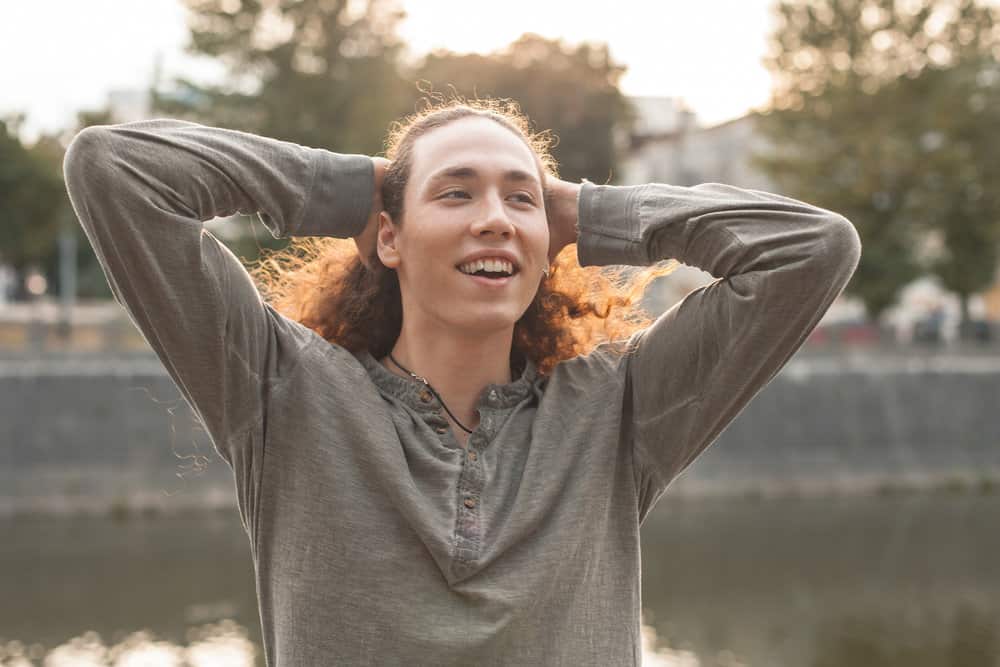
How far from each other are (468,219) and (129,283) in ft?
1.52

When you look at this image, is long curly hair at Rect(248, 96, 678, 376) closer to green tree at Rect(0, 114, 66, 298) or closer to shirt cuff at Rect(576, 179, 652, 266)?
shirt cuff at Rect(576, 179, 652, 266)

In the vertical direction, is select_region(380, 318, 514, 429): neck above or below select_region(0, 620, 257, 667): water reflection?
above

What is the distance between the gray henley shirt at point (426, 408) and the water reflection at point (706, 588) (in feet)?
23.3

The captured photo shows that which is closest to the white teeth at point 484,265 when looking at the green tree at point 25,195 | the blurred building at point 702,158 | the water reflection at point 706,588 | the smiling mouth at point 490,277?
the smiling mouth at point 490,277

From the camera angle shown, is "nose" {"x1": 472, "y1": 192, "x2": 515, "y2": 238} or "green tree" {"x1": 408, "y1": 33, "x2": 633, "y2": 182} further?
"green tree" {"x1": 408, "y1": 33, "x2": 633, "y2": 182}

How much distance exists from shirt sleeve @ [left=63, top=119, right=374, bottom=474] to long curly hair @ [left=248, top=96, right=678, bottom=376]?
15 centimetres

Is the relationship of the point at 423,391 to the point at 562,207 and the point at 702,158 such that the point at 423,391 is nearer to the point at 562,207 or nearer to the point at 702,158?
the point at 562,207

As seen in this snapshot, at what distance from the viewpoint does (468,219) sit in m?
1.67

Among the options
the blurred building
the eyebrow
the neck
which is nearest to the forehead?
the eyebrow

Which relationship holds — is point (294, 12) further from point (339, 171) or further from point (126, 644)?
point (339, 171)

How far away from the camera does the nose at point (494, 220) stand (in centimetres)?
164

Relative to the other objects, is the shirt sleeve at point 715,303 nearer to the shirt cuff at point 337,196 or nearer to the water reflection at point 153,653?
the shirt cuff at point 337,196

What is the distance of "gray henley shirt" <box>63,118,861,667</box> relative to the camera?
1539mm

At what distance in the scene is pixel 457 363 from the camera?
1.75m
